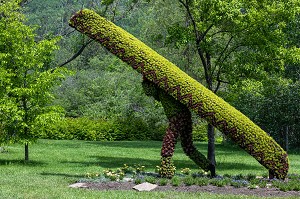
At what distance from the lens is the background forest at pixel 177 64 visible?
17641 mm

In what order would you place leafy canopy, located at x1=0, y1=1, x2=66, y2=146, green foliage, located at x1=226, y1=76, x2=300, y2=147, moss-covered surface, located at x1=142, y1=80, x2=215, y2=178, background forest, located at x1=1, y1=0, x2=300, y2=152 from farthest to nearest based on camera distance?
green foliage, located at x1=226, y1=76, x2=300, y2=147
background forest, located at x1=1, y1=0, x2=300, y2=152
leafy canopy, located at x1=0, y1=1, x2=66, y2=146
moss-covered surface, located at x1=142, y1=80, x2=215, y2=178

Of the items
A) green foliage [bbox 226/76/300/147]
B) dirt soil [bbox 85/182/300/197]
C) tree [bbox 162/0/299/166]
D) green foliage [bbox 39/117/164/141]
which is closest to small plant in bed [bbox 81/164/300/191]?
dirt soil [bbox 85/182/300/197]

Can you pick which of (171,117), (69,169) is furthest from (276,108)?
(171,117)

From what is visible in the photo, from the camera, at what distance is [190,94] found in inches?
487

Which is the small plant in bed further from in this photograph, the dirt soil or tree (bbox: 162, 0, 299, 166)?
tree (bbox: 162, 0, 299, 166)

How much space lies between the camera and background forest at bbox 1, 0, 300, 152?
57.9 feet

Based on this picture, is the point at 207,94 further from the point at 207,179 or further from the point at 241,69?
the point at 241,69

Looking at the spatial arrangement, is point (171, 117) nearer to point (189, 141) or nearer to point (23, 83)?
point (189, 141)

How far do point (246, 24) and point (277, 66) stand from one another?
2.26 metres

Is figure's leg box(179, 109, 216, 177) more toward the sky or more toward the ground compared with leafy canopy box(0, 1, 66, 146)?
more toward the ground

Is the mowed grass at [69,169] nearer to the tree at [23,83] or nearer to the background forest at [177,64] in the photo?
the tree at [23,83]

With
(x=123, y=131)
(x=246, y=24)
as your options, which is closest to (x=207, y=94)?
(x=246, y=24)

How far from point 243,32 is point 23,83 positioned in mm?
7836

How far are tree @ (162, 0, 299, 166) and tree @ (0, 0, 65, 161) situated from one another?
4.71 m
